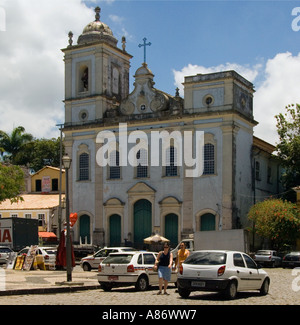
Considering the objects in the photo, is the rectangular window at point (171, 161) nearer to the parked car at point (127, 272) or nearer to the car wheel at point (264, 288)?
the parked car at point (127, 272)

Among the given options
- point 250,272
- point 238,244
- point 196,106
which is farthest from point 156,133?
point 250,272

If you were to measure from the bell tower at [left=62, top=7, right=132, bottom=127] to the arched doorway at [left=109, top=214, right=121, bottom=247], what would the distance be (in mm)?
7231

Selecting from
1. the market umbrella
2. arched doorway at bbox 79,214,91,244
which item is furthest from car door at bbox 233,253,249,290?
arched doorway at bbox 79,214,91,244

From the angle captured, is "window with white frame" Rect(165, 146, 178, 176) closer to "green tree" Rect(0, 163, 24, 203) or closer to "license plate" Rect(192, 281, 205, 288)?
"green tree" Rect(0, 163, 24, 203)

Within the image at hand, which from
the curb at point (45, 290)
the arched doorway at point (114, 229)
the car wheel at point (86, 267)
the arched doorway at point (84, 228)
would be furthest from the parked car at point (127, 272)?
the arched doorway at point (84, 228)

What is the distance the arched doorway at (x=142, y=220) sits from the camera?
43.4 m

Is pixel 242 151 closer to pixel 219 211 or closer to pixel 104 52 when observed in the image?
pixel 219 211

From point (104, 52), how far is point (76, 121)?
18.0 feet

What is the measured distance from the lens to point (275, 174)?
4969cm

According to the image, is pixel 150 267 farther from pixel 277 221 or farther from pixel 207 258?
pixel 277 221

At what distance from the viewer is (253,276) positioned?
18.4 metres

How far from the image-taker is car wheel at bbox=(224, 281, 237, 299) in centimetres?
1711

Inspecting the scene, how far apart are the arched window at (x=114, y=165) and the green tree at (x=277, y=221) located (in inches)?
415

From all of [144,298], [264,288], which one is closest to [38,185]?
[264,288]
